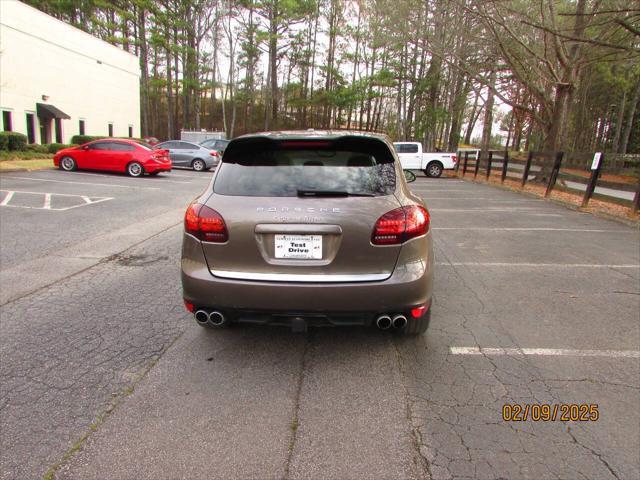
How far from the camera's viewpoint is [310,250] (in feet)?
9.05

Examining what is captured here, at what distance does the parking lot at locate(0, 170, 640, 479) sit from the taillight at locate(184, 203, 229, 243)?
0.96 m

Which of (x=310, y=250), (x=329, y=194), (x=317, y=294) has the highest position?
(x=329, y=194)

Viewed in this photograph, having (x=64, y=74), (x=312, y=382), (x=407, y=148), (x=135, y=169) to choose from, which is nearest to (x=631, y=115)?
(x=407, y=148)

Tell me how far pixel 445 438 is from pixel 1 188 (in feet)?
44.4

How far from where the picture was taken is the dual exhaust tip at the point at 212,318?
2873 mm

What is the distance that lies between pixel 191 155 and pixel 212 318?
20.5 metres

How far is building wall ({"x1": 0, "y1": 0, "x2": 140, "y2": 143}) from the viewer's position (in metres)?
22.9

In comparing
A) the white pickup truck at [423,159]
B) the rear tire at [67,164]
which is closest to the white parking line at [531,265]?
the rear tire at [67,164]

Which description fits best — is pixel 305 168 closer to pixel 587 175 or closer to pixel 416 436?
pixel 416 436

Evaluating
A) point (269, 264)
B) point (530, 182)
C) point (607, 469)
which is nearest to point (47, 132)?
point (530, 182)

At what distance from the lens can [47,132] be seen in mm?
26172

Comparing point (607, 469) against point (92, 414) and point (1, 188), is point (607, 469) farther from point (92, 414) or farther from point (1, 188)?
point (1, 188)

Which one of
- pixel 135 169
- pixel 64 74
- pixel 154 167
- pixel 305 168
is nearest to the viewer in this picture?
pixel 305 168

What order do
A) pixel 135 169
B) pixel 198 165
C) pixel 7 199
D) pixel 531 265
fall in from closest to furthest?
1. pixel 531 265
2. pixel 7 199
3. pixel 135 169
4. pixel 198 165
